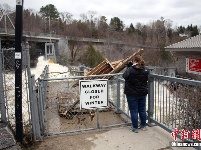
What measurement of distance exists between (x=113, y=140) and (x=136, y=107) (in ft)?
2.91

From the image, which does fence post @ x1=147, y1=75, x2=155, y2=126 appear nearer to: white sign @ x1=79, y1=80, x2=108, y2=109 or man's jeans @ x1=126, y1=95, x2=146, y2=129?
man's jeans @ x1=126, y1=95, x2=146, y2=129

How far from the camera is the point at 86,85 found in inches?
211

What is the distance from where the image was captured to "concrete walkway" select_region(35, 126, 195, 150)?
4.70m

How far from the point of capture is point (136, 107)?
5285 mm

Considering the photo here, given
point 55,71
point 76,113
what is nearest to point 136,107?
point 76,113

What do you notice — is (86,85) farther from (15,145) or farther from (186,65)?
(186,65)

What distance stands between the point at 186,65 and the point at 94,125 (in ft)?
67.1

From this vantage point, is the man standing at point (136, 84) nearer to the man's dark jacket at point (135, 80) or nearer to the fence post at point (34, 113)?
the man's dark jacket at point (135, 80)

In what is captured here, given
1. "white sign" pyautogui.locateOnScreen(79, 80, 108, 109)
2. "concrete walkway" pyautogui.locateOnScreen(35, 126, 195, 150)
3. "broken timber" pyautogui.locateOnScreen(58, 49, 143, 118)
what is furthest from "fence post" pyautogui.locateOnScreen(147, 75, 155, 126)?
"broken timber" pyautogui.locateOnScreen(58, 49, 143, 118)

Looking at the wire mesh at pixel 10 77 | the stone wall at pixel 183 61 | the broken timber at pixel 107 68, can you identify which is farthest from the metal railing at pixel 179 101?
the stone wall at pixel 183 61

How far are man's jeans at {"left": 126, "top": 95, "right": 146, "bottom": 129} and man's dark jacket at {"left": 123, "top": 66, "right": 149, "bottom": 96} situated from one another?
136 millimetres

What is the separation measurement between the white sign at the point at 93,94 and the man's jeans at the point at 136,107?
593 mm

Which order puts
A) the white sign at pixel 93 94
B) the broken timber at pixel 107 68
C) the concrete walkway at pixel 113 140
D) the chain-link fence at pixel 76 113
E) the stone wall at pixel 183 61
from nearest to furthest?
the concrete walkway at pixel 113 140, the white sign at pixel 93 94, the chain-link fence at pixel 76 113, the broken timber at pixel 107 68, the stone wall at pixel 183 61

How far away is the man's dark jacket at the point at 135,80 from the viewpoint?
5082mm
